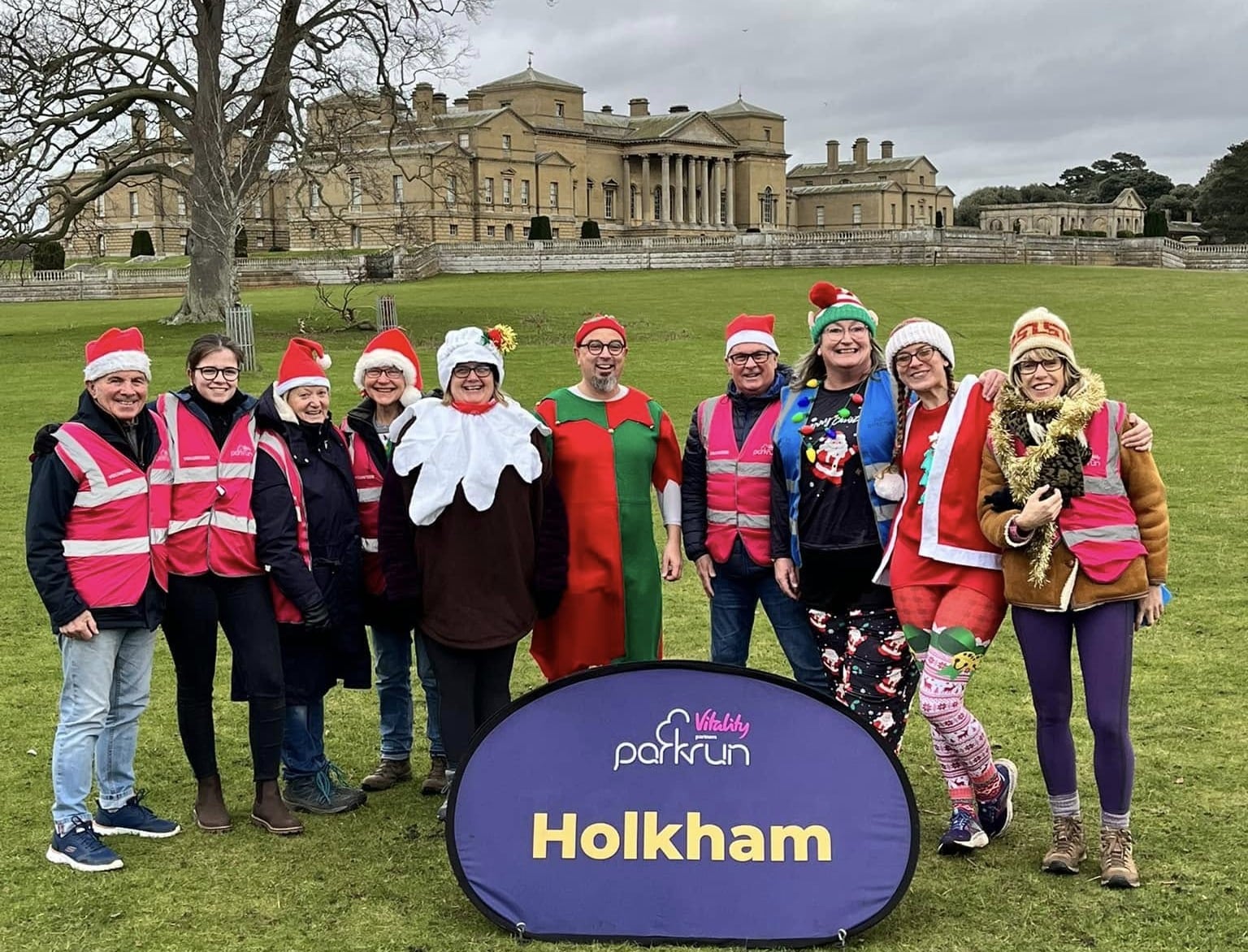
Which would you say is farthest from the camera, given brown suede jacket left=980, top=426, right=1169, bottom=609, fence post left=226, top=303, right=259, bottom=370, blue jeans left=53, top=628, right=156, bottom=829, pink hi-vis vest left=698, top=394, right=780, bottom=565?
fence post left=226, top=303, right=259, bottom=370

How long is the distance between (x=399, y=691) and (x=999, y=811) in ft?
8.72

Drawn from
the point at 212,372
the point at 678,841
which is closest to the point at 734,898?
the point at 678,841

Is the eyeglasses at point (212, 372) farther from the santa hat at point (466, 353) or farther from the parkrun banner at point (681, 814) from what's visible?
the parkrun banner at point (681, 814)

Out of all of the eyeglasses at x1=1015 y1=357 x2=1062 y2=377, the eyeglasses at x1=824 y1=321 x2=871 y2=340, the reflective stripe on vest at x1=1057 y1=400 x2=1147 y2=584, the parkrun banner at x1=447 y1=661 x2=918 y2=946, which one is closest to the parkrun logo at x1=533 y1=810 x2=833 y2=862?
the parkrun banner at x1=447 y1=661 x2=918 y2=946

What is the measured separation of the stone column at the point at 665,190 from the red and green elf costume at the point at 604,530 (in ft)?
330

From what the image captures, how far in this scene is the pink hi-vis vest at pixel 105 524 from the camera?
477cm

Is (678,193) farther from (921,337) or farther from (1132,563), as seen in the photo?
(1132,563)

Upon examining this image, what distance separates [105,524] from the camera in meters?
4.84

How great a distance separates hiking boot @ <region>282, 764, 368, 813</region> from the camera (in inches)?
217

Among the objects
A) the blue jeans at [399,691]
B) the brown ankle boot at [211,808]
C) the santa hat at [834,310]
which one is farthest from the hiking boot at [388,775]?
the santa hat at [834,310]

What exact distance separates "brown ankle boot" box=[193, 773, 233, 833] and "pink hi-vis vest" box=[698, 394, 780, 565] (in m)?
2.27

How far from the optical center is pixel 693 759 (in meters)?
4.45

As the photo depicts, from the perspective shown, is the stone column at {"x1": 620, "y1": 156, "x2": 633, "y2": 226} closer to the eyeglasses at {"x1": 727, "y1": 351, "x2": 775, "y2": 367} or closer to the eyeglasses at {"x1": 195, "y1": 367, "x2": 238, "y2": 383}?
the eyeglasses at {"x1": 727, "y1": 351, "x2": 775, "y2": 367}

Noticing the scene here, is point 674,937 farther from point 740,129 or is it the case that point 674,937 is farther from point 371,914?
point 740,129
